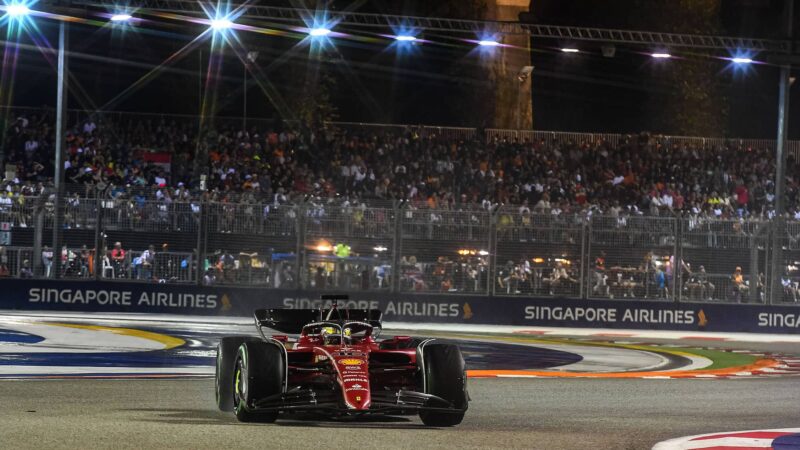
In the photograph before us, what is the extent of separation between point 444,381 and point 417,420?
75 cm

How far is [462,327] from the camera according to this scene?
2470cm

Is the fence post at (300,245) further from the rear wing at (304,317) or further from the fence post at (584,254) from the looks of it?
the rear wing at (304,317)

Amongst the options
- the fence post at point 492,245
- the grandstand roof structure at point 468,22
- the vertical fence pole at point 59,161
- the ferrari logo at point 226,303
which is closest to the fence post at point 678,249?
the fence post at point 492,245

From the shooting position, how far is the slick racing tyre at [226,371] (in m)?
11.0

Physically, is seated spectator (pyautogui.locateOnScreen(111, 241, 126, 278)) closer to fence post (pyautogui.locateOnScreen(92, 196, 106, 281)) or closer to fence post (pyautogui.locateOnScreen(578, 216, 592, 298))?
fence post (pyautogui.locateOnScreen(92, 196, 106, 281))

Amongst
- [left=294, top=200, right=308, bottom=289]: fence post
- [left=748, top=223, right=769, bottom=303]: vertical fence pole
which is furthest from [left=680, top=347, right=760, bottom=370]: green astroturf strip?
[left=294, top=200, right=308, bottom=289]: fence post

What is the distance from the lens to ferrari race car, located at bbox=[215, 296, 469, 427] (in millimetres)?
10172

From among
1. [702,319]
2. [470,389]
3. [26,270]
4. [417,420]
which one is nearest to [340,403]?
[417,420]

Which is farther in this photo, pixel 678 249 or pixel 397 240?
pixel 678 249

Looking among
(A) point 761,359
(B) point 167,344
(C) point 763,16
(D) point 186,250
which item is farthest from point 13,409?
(C) point 763,16

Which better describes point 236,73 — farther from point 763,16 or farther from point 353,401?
point 353,401

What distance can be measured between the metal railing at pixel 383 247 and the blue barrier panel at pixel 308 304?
0.23 metres

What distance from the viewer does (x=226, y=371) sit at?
1105cm

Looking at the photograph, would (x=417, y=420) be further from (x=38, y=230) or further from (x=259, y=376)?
(x=38, y=230)
